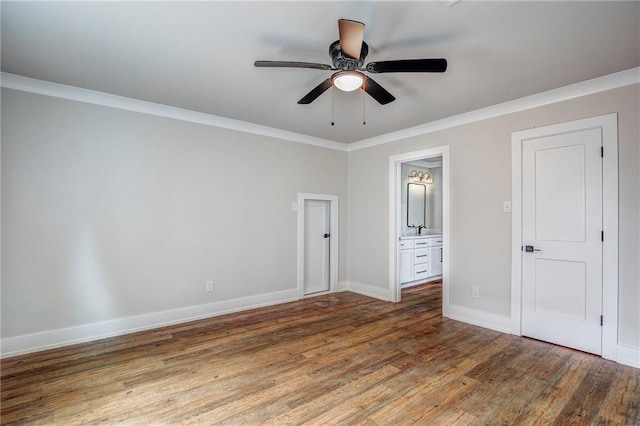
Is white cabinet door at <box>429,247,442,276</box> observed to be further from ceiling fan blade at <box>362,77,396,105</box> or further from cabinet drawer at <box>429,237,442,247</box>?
ceiling fan blade at <box>362,77,396,105</box>

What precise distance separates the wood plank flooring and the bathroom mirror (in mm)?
3409

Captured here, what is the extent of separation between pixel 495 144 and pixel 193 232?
384 cm

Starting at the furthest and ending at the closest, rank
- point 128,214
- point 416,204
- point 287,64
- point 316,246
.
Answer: point 416,204
point 316,246
point 128,214
point 287,64

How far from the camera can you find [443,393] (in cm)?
233

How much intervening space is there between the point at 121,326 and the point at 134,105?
97.6 inches

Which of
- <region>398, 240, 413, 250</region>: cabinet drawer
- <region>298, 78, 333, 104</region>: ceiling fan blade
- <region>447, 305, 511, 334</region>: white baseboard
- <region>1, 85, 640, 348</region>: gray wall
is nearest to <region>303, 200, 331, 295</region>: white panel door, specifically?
<region>1, 85, 640, 348</region>: gray wall

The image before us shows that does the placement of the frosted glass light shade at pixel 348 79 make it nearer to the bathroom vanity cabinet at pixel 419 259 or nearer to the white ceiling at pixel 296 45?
the white ceiling at pixel 296 45

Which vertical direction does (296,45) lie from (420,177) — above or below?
above

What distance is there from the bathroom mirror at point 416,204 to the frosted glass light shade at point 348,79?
4.78 meters

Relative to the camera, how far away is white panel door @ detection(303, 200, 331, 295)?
17.1ft

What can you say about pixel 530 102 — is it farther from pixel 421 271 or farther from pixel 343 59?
pixel 421 271

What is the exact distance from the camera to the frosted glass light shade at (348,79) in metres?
2.21

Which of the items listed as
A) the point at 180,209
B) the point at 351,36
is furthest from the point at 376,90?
the point at 180,209

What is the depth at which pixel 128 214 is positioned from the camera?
11.6ft
